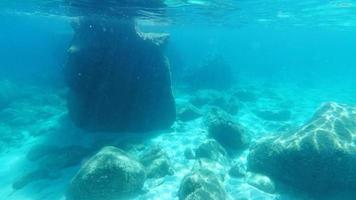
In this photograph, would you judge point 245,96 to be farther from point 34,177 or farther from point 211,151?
point 34,177

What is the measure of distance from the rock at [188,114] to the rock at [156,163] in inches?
230

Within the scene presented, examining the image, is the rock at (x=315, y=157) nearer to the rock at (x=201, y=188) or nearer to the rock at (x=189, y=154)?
the rock at (x=201, y=188)

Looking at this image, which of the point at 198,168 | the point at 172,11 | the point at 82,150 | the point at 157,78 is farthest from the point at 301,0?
the point at 82,150

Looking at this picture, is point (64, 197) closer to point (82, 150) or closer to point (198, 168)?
point (82, 150)

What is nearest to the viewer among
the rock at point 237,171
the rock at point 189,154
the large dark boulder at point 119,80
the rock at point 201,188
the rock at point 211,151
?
the rock at point 201,188

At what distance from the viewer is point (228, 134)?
14250 mm

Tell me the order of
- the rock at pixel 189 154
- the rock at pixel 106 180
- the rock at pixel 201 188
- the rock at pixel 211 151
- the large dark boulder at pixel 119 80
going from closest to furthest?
the rock at pixel 201 188 → the rock at pixel 106 180 → the rock at pixel 211 151 → the rock at pixel 189 154 → the large dark boulder at pixel 119 80

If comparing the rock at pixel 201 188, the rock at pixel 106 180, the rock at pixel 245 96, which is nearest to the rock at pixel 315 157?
the rock at pixel 201 188

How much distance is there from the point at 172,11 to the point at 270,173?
1502 cm

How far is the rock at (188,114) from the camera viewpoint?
1845 cm

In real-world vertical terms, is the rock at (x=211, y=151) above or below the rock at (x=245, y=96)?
above

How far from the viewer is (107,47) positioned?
16.1m

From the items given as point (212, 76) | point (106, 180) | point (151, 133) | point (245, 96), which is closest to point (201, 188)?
point (106, 180)

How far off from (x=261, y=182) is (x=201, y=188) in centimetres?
282
